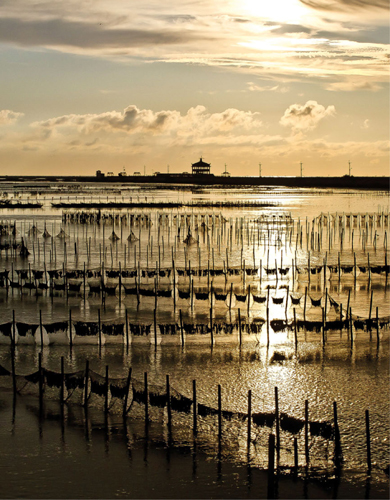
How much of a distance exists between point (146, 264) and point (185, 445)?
27267mm

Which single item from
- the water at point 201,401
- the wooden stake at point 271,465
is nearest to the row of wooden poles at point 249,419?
the wooden stake at point 271,465

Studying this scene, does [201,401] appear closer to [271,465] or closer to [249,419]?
[249,419]

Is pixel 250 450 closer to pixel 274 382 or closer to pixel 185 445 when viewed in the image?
pixel 185 445

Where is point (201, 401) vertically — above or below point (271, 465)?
below

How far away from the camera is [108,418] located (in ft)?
59.1

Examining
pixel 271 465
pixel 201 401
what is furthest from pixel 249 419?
pixel 201 401

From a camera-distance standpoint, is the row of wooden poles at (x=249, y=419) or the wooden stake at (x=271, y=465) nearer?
the wooden stake at (x=271, y=465)

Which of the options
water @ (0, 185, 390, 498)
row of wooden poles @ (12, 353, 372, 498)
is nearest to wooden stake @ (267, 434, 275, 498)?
row of wooden poles @ (12, 353, 372, 498)

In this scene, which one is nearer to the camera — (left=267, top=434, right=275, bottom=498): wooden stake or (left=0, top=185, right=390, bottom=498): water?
(left=267, top=434, right=275, bottom=498): wooden stake

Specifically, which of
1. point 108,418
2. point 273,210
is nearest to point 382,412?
point 108,418

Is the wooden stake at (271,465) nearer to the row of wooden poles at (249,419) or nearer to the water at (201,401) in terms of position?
the row of wooden poles at (249,419)

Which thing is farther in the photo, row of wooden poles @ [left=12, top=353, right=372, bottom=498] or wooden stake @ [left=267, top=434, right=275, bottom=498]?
row of wooden poles @ [left=12, top=353, right=372, bottom=498]

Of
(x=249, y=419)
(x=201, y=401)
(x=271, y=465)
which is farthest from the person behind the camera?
(x=201, y=401)

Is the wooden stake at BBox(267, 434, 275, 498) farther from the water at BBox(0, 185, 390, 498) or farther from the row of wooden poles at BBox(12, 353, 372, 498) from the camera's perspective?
the water at BBox(0, 185, 390, 498)
